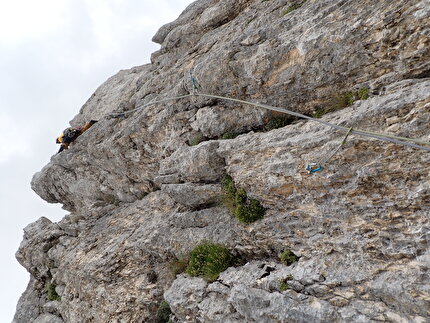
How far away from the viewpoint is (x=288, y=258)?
28.0 ft

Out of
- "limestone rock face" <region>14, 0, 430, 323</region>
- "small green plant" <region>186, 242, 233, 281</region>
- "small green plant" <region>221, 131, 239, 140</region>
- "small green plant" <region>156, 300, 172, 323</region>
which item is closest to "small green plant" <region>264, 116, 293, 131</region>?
"limestone rock face" <region>14, 0, 430, 323</region>

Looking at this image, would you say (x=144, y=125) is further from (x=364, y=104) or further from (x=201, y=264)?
(x=364, y=104)

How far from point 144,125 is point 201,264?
674cm

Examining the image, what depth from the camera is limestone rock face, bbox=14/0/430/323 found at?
6879 millimetres

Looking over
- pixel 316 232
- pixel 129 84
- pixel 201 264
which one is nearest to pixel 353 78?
pixel 316 232

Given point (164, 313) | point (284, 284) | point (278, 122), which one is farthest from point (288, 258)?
point (164, 313)

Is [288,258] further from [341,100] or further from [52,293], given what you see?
[52,293]

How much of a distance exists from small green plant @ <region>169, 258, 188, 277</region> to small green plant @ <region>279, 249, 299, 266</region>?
4004mm

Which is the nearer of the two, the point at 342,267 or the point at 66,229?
the point at 342,267

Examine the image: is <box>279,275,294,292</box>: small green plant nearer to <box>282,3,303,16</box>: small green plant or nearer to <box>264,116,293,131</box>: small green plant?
<box>264,116,293,131</box>: small green plant

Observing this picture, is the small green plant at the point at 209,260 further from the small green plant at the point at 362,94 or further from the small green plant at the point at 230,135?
the small green plant at the point at 362,94

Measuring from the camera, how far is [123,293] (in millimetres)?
12234

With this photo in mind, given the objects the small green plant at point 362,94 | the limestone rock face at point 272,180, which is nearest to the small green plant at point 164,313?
the limestone rock face at point 272,180

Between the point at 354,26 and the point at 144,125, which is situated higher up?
the point at 144,125
